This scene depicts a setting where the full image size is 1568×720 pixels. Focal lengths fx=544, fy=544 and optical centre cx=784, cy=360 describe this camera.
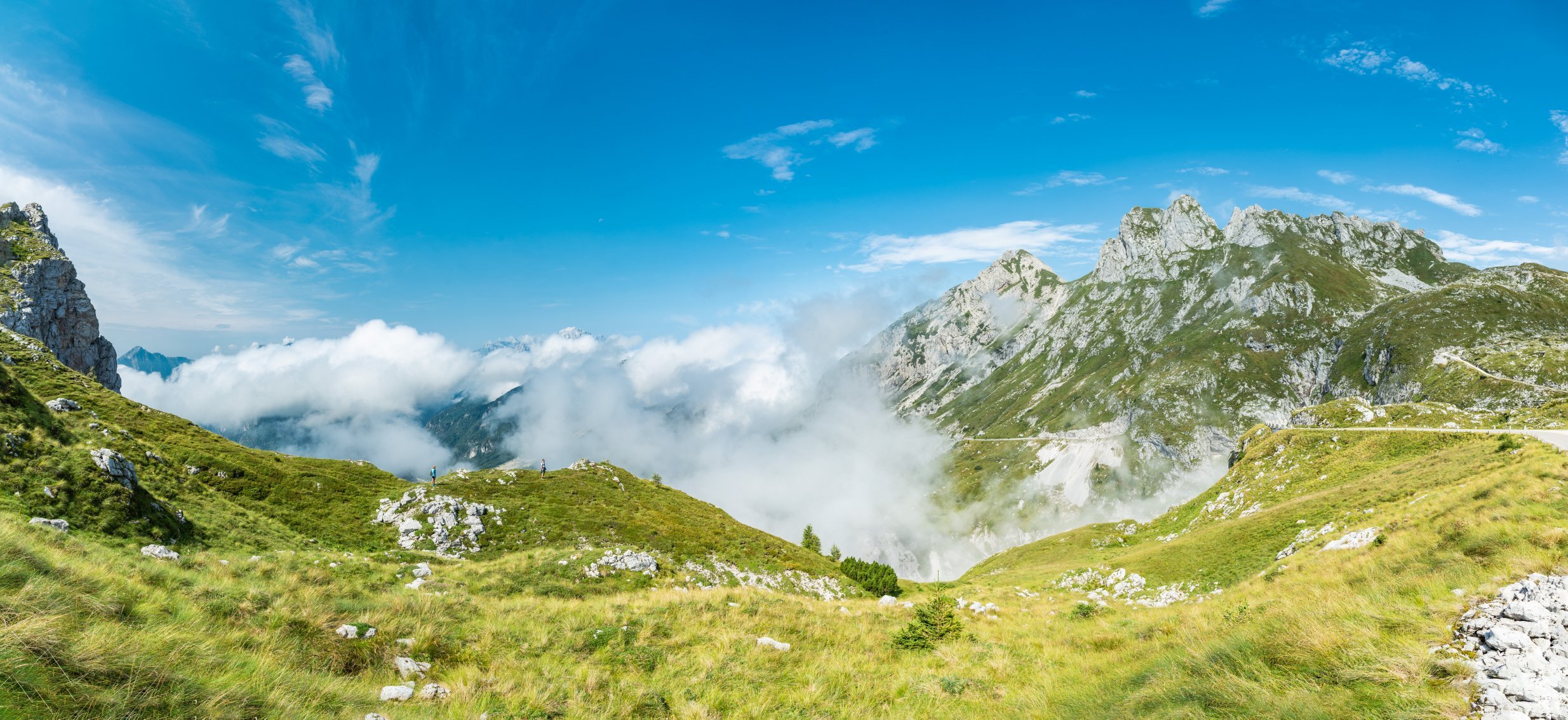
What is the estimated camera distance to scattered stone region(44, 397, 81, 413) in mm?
32125

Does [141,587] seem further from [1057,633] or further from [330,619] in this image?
[1057,633]

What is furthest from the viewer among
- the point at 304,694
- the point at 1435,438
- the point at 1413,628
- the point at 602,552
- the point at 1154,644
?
the point at 1435,438

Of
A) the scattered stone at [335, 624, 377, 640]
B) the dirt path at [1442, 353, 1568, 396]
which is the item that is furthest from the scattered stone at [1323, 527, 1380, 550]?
the dirt path at [1442, 353, 1568, 396]

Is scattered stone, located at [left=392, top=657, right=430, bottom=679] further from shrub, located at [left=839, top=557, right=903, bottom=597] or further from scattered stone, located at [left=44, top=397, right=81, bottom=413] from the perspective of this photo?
shrub, located at [left=839, top=557, right=903, bottom=597]

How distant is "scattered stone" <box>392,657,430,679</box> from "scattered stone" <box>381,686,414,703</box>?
3.78 ft

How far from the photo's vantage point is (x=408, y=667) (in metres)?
11.5

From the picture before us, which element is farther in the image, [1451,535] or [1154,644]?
[1451,535]

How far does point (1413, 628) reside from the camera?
9336 millimetres

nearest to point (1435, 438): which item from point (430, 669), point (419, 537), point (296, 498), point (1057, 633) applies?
point (1057, 633)

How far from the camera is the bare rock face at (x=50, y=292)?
8275cm

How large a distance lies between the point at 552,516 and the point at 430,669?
40742mm

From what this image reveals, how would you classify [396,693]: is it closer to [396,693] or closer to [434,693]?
[396,693]

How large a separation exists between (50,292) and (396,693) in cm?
13935

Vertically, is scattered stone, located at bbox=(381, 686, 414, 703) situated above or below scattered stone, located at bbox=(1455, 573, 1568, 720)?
below
